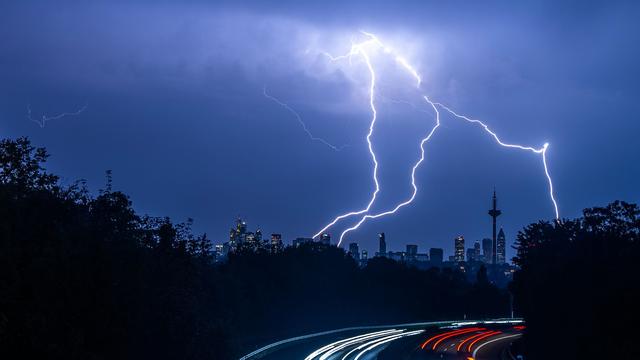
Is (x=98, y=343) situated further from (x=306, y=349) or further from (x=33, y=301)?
(x=306, y=349)

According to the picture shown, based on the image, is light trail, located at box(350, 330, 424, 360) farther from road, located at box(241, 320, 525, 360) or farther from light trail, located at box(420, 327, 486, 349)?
light trail, located at box(420, 327, 486, 349)

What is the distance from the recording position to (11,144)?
84.8ft

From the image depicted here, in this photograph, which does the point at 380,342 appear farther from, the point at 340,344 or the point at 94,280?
the point at 94,280

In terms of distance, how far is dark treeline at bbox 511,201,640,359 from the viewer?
2986 cm

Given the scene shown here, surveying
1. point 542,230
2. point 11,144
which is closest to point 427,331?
point 542,230

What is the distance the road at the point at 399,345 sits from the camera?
4378cm

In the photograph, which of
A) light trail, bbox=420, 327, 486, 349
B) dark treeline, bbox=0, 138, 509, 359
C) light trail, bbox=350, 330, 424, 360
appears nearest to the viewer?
dark treeline, bbox=0, 138, 509, 359

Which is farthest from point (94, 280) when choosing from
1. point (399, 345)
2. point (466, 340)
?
point (466, 340)

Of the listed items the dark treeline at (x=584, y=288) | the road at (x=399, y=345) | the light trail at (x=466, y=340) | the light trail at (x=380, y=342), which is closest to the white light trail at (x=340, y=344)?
the road at (x=399, y=345)

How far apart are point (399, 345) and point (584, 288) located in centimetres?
1874

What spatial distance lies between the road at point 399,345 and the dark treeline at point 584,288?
13.7ft

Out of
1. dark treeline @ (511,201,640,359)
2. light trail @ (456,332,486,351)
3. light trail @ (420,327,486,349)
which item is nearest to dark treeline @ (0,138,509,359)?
light trail @ (420,327,486,349)

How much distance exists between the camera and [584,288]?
113ft

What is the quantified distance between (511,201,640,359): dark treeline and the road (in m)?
4.18
